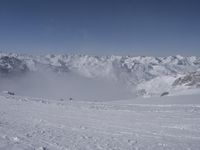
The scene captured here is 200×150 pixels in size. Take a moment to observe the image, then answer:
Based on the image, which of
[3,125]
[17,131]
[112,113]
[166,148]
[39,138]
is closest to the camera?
[166,148]

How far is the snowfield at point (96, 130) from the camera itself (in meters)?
12.9

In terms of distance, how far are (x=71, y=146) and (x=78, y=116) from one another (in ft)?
27.3

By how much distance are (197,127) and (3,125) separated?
37.9 feet

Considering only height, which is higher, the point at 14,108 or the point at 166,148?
the point at 14,108

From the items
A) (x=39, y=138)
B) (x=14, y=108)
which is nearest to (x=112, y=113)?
(x=14, y=108)

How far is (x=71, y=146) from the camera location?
41.4 ft

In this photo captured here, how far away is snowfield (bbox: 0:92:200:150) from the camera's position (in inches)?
507

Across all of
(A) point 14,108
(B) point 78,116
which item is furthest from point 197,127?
(A) point 14,108

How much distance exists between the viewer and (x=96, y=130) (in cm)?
1609

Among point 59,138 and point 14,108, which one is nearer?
point 59,138

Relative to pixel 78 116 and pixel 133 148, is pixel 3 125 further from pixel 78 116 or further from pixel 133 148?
pixel 133 148

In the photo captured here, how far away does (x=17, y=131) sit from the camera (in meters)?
15.0

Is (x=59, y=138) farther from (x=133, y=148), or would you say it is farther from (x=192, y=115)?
(x=192, y=115)

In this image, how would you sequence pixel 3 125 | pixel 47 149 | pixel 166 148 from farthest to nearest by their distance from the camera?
pixel 3 125, pixel 166 148, pixel 47 149
